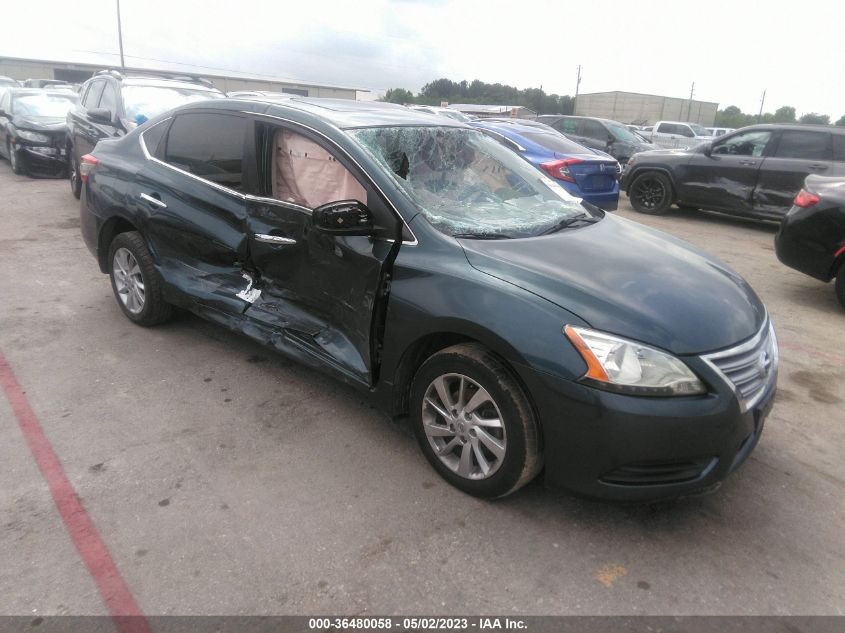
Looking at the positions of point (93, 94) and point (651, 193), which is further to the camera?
point (651, 193)

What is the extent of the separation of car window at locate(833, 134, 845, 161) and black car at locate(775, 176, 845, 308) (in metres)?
3.81

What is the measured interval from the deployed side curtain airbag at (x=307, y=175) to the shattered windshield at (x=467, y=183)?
0.20m

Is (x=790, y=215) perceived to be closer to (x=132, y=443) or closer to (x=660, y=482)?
(x=660, y=482)

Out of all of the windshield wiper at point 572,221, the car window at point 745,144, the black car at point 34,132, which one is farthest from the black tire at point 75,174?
the car window at point 745,144

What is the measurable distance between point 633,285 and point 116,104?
308 inches

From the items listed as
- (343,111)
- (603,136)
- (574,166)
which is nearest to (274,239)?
(343,111)

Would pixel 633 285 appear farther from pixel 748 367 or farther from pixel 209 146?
pixel 209 146

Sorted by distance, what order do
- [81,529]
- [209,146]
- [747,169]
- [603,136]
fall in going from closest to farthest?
[81,529] → [209,146] → [747,169] → [603,136]

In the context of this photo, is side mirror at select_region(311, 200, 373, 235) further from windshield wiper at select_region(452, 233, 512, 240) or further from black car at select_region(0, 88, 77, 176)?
black car at select_region(0, 88, 77, 176)

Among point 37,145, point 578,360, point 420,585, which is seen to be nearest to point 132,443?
point 420,585

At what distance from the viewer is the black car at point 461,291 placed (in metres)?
2.46

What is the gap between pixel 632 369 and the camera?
2.42 metres

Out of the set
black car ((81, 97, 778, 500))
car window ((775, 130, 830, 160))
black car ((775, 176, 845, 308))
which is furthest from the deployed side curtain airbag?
car window ((775, 130, 830, 160))

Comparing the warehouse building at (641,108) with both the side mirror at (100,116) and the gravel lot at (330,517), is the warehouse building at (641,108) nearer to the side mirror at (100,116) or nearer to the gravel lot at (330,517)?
the side mirror at (100,116)
